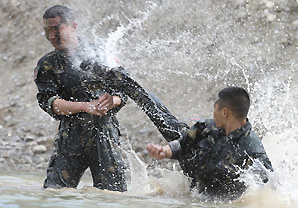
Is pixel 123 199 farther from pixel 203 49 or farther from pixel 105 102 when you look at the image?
pixel 203 49

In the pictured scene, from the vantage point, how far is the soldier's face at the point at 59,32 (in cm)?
472

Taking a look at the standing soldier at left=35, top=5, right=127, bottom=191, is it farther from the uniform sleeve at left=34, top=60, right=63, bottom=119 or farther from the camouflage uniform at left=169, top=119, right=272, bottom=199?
the camouflage uniform at left=169, top=119, right=272, bottom=199

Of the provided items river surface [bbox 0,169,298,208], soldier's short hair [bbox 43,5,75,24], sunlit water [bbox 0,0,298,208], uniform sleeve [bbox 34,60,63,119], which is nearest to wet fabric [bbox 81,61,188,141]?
uniform sleeve [bbox 34,60,63,119]

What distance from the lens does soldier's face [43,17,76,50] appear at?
4.72m

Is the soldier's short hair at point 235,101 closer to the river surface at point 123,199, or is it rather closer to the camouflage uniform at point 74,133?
the river surface at point 123,199

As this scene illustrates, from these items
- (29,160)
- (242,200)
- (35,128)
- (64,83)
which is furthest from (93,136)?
(35,128)

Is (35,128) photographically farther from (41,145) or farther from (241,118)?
(241,118)

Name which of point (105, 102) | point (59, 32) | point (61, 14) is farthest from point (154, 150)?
point (61, 14)

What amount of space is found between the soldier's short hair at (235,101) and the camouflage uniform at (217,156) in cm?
13

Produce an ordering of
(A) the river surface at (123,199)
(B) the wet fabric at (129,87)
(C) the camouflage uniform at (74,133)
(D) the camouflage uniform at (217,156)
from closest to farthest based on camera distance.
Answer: (A) the river surface at (123,199) < (D) the camouflage uniform at (217,156) < (B) the wet fabric at (129,87) < (C) the camouflage uniform at (74,133)

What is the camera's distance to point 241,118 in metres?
4.64

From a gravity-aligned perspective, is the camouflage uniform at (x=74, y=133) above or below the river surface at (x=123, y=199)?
above

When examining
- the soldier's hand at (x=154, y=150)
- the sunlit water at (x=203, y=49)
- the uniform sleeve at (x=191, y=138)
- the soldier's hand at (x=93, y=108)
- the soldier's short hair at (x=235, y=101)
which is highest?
the sunlit water at (x=203, y=49)

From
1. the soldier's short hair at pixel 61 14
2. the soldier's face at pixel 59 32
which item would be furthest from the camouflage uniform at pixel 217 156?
the soldier's short hair at pixel 61 14
